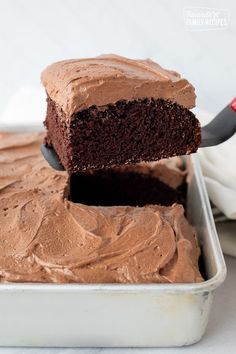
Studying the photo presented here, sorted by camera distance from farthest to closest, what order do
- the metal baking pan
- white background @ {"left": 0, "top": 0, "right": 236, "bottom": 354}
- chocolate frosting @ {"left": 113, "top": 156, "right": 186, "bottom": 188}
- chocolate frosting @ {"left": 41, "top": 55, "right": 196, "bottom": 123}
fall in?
white background @ {"left": 0, "top": 0, "right": 236, "bottom": 354}, chocolate frosting @ {"left": 113, "top": 156, "right": 186, "bottom": 188}, chocolate frosting @ {"left": 41, "top": 55, "right": 196, "bottom": 123}, the metal baking pan

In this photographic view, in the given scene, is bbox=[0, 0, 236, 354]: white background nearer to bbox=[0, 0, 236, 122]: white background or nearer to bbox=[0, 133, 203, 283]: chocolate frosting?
bbox=[0, 0, 236, 122]: white background

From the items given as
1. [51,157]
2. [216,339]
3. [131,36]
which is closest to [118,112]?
[51,157]

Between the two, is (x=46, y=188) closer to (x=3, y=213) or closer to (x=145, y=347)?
(x=3, y=213)

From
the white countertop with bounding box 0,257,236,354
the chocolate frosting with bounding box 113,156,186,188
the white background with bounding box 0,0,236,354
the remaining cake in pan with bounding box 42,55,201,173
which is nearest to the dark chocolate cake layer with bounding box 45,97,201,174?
the remaining cake in pan with bounding box 42,55,201,173

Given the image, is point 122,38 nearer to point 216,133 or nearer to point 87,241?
point 216,133

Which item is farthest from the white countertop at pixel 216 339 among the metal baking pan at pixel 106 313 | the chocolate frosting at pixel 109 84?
the chocolate frosting at pixel 109 84

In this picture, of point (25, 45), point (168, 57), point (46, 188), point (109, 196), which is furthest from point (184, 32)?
point (46, 188)
